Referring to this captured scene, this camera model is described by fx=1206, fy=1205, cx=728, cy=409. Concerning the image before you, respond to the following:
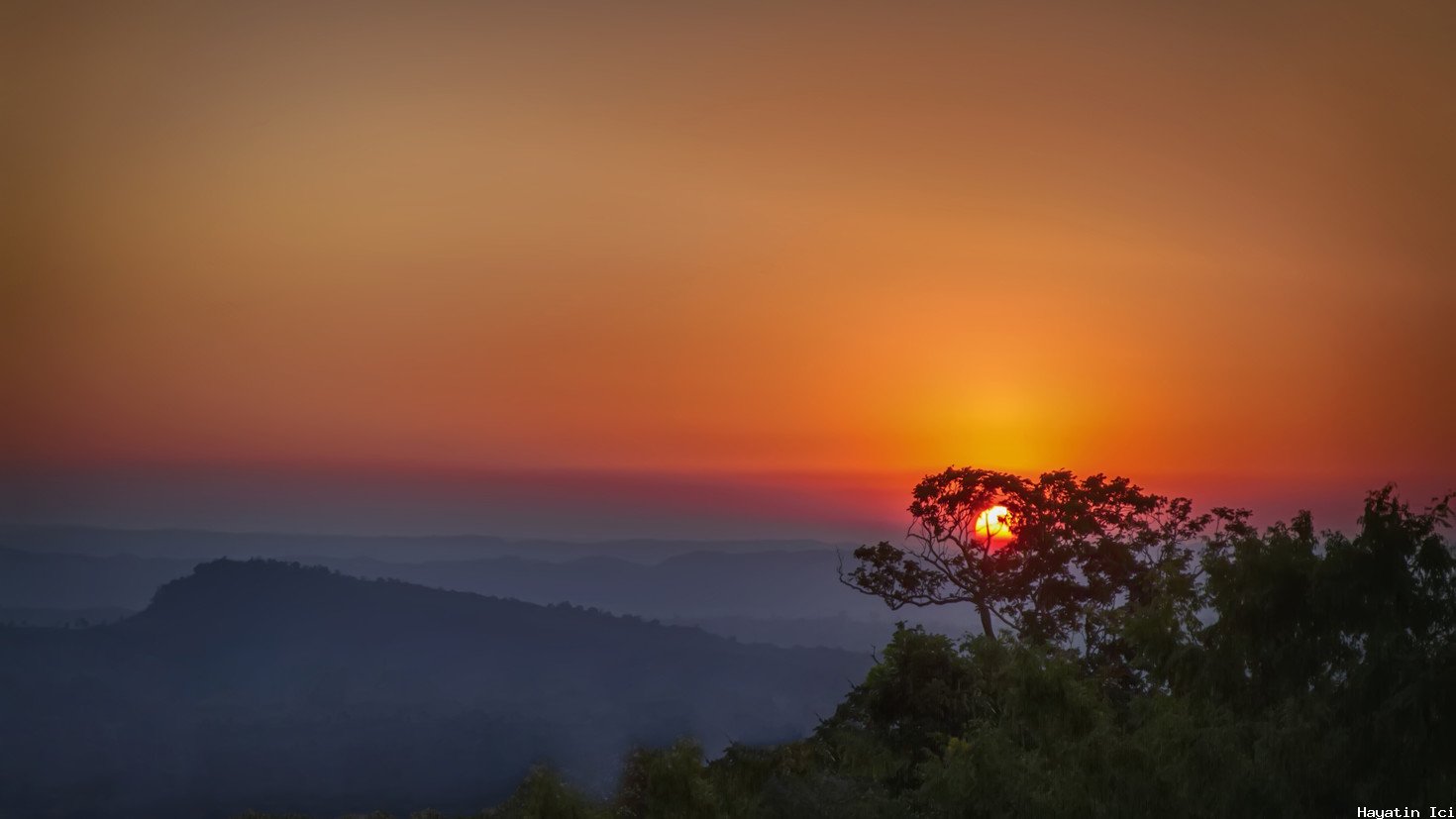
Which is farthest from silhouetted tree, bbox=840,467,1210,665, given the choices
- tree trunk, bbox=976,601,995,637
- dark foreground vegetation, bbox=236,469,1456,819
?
dark foreground vegetation, bbox=236,469,1456,819

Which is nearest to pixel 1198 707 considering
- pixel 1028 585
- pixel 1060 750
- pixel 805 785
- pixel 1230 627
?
Result: pixel 1230 627

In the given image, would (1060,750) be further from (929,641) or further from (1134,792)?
(929,641)

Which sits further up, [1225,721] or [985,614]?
[1225,721]

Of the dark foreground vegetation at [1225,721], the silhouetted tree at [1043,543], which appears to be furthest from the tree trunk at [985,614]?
the dark foreground vegetation at [1225,721]

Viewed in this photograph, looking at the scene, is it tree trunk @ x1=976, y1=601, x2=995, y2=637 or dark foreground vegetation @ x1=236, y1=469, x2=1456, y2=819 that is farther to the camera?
tree trunk @ x1=976, y1=601, x2=995, y2=637

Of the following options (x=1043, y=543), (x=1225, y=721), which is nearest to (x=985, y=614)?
(x=1043, y=543)

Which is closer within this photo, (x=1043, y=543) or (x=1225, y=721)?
(x=1225, y=721)

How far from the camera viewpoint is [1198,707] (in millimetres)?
25906

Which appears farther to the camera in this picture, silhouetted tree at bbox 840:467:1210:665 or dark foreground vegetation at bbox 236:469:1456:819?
silhouetted tree at bbox 840:467:1210:665

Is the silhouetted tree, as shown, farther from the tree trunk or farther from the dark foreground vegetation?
the dark foreground vegetation

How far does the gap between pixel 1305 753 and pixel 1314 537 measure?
16.6ft

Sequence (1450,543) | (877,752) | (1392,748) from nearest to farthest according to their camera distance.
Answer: (1392,748) → (1450,543) → (877,752)

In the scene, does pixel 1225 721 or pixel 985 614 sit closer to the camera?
pixel 1225 721

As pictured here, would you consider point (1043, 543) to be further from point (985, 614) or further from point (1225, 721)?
point (1225, 721)
